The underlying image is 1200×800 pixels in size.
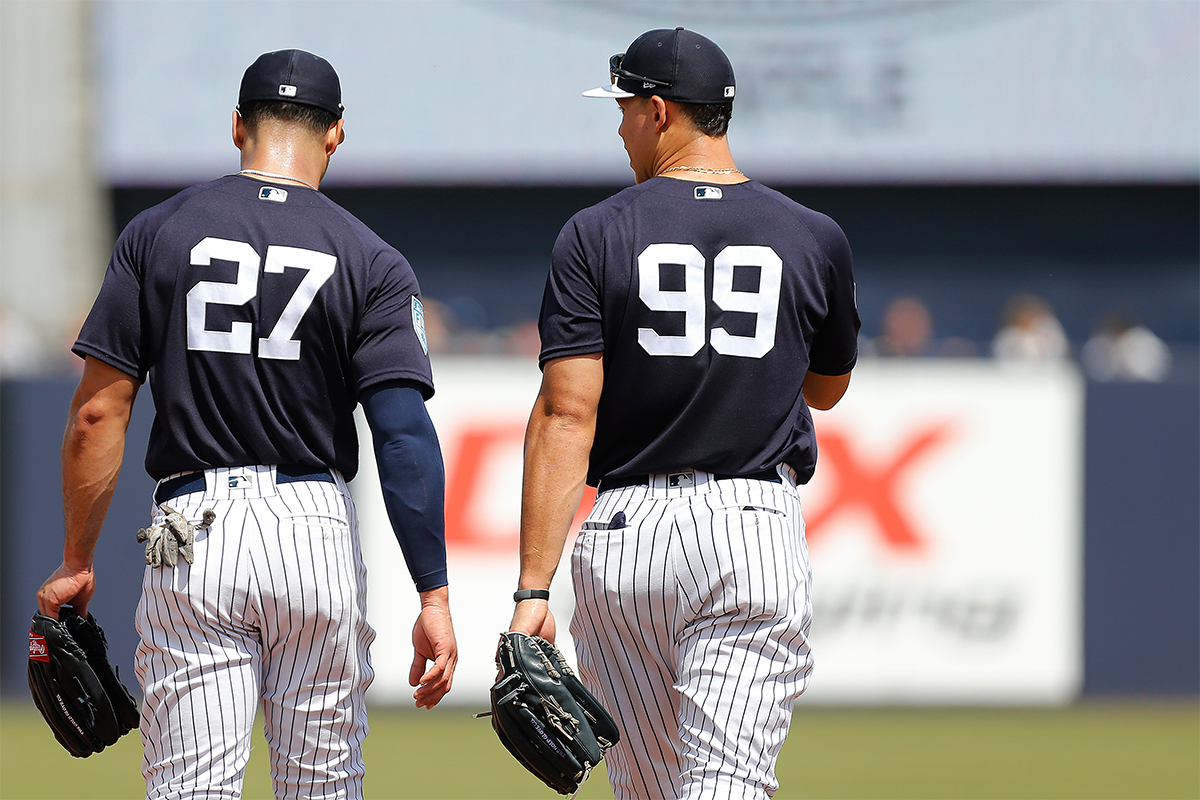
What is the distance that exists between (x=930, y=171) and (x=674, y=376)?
12.5 m

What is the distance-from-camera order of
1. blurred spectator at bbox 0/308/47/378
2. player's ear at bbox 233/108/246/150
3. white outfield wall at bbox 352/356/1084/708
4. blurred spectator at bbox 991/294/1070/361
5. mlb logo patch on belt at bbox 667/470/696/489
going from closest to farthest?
mlb logo patch on belt at bbox 667/470/696/489 < player's ear at bbox 233/108/246/150 < white outfield wall at bbox 352/356/1084/708 < blurred spectator at bbox 0/308/47/378 < blurred spectator at bbox 991/294/1070/361

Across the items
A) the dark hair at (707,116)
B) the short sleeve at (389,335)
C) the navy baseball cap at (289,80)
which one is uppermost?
the navy baseball cap at (289,80)

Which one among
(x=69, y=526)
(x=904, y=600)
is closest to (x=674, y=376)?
(x=69, y=526)

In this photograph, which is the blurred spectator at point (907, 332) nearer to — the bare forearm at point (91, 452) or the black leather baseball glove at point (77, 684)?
the black leather baseball glove at point (77, 684)

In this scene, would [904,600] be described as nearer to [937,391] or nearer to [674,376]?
[937,391]

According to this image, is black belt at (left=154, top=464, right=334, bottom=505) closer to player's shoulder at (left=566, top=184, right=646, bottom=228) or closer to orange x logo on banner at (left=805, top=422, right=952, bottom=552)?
player's shoulder at (left=566, top=184, right=646, bottom=228)

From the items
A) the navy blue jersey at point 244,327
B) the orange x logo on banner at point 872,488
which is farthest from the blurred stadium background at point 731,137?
the navy blue jersey at point 244,327

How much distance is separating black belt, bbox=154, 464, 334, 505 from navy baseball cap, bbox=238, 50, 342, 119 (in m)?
0.84

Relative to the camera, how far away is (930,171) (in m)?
15.3

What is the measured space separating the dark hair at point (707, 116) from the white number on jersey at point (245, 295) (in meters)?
0.90

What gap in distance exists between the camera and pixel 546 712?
3.38 metres

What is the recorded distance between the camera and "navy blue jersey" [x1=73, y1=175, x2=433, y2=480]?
3.44m

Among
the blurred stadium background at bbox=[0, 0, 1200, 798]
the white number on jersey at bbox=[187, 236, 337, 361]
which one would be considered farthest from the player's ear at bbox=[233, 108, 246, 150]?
the blurred stadium background at bbox=[0, 0, 1200, 798]

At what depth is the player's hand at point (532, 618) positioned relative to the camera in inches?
134
